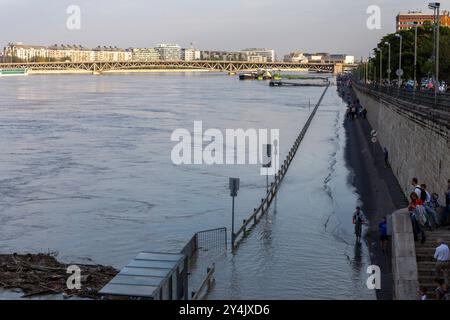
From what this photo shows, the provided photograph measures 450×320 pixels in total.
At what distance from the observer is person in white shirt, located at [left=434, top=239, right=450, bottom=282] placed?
449 inches

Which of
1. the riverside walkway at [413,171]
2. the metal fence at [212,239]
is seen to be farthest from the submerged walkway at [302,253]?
the riverside walkway at [413,171]

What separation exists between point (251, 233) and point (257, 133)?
118ft

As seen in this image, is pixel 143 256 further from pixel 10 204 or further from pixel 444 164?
pixel 10 204

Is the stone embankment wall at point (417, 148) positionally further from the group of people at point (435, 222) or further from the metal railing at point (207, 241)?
the metal railing at point (207, 241)

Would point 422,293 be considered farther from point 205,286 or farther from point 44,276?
point 44,276

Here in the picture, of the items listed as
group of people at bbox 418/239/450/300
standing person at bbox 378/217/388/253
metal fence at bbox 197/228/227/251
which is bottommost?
metal fence at bbox 197/228/227/251

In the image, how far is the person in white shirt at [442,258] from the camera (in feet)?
37.4

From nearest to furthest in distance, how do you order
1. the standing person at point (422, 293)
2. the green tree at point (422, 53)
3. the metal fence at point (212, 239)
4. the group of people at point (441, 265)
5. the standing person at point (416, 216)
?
the standing person at point (422, 293), the group of people at point (441, 265), the standing person at point (416, 216), the metal fence at point (212, 239), the green tree at point (422, 53)

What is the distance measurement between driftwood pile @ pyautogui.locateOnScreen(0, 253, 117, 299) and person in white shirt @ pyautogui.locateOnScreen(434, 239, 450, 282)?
6820 millimetres

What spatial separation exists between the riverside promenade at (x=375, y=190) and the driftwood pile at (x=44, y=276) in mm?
6157

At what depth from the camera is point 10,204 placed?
26.0 m

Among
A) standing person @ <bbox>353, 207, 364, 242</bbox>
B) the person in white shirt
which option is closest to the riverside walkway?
the person in white shirt

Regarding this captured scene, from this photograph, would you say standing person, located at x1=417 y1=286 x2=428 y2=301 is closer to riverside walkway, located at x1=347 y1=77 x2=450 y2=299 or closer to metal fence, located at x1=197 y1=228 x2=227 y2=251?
riverside walkway, located at x1=347 y1=77 x2=450 y2=299
